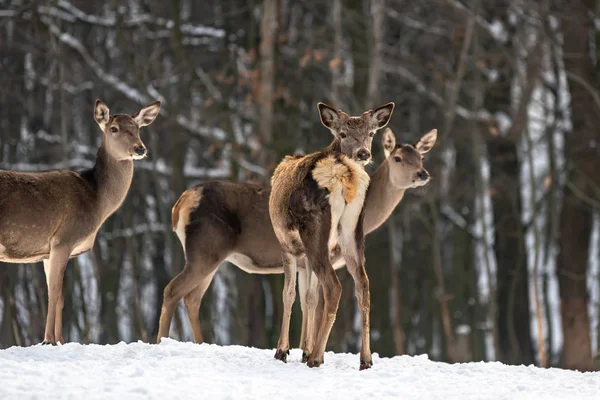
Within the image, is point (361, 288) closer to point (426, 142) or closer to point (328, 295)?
point (328, 295)

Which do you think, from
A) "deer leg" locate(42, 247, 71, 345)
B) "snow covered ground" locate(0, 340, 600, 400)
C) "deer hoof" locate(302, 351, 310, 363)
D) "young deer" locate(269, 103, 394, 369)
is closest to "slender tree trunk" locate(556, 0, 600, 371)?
"snow covered ground" locate(0, 340, 600, 400)

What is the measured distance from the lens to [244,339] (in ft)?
66.7

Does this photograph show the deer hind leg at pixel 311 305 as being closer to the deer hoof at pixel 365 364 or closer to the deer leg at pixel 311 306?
the deer leg at pixel 311 306

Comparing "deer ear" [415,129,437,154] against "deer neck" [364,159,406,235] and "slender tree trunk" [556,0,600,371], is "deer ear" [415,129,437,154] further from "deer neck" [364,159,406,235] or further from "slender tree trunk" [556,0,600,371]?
"slender tree trunk" [556,0,600,371]

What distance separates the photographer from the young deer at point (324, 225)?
30.0 ft

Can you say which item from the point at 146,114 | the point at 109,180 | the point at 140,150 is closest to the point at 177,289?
the point at 109,180

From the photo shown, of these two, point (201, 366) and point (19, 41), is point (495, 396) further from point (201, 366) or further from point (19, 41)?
point (19, 41)

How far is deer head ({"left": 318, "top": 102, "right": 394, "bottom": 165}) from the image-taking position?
10.4m

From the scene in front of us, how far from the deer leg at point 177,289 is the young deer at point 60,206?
129 centimetres

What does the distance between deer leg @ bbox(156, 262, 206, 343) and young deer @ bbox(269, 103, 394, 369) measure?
245 cm

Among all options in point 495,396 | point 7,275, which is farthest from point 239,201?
point 7,275

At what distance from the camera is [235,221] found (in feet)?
40.7

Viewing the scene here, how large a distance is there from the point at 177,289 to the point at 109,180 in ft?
5.05

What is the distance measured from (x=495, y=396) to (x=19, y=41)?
55.8ft
